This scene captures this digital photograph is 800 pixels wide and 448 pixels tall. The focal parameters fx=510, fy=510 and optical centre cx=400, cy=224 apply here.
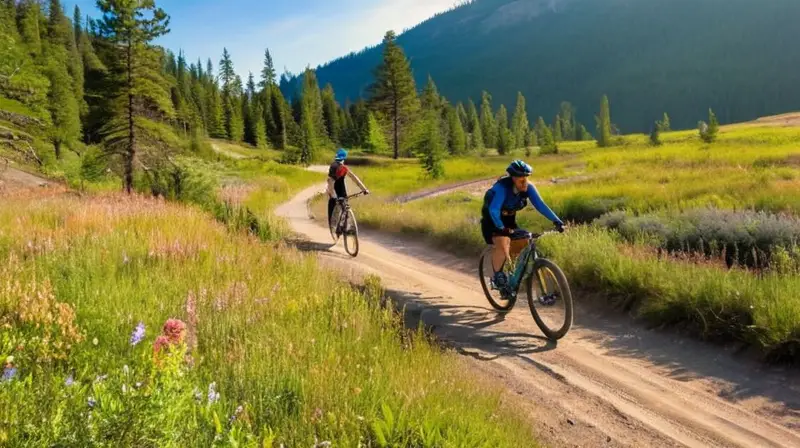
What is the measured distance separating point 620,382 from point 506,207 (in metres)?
2.97

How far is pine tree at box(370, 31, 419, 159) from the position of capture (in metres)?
64.9

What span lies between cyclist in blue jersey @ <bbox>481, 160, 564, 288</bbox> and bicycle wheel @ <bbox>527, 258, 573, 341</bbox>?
54 cm

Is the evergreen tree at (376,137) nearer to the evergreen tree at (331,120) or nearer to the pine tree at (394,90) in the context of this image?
the pine tree at (394,90)

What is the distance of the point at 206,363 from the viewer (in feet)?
12.6

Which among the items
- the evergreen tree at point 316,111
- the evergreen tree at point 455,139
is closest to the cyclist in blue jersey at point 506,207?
the evergreen tree at point 455,139

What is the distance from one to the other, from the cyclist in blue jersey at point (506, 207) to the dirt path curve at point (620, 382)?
36.1 inches

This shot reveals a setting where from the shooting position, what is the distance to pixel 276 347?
4.07 meters

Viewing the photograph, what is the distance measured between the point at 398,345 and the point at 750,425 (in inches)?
124

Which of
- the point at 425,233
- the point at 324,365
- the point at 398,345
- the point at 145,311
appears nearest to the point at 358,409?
the point at 324,365

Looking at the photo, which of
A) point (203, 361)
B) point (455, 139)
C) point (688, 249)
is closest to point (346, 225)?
point (688, 249)

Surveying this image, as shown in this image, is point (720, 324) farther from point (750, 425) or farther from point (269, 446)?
point (269, 446)

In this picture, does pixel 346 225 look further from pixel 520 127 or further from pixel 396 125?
pixel 520 127

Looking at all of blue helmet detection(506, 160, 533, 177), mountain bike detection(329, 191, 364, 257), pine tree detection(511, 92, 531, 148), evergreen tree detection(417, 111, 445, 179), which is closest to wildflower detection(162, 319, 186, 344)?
blue helmet detection(506, 160, 533, 177)

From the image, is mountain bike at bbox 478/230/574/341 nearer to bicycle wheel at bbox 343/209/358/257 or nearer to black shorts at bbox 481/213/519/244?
black shorts at bbox 481/213/519/244
